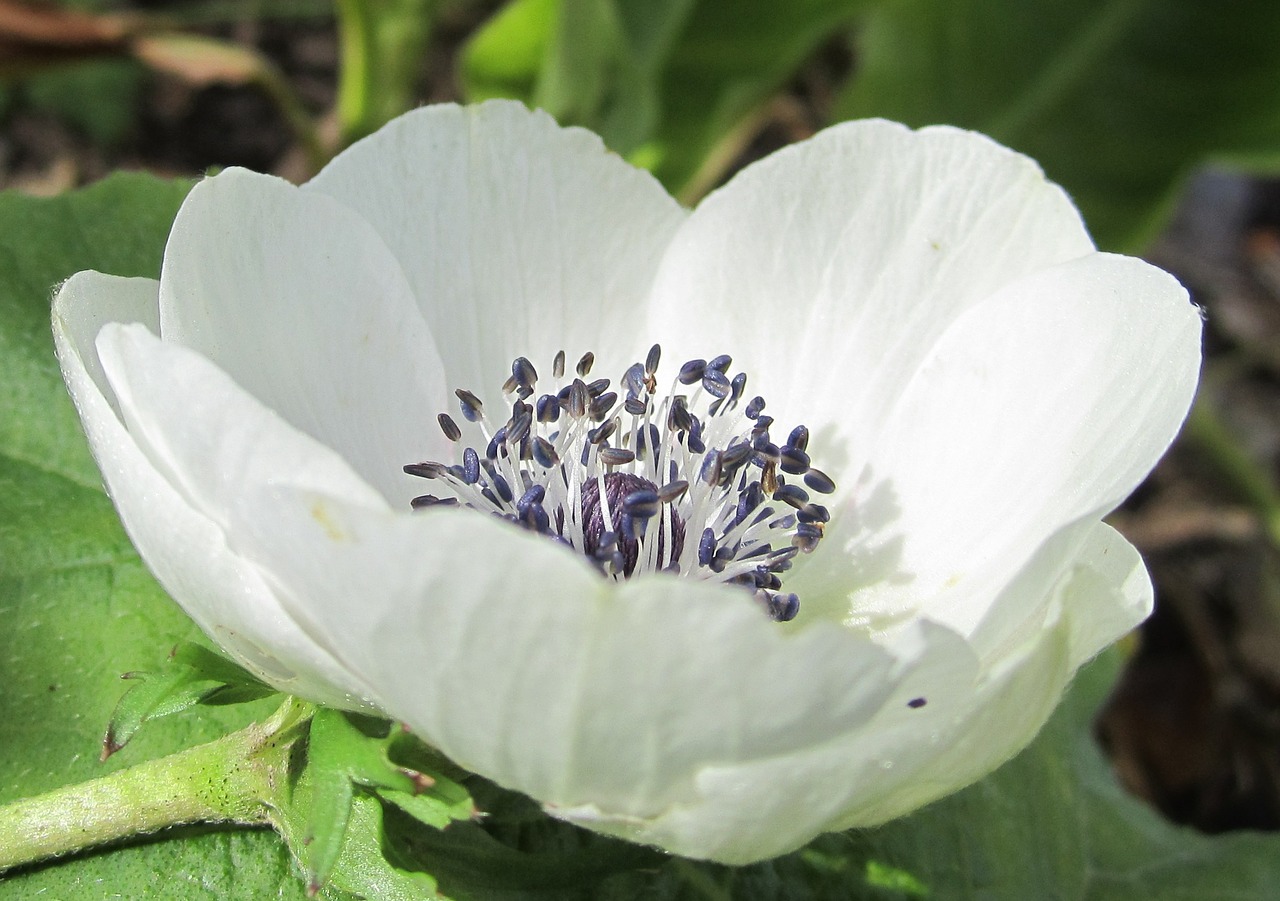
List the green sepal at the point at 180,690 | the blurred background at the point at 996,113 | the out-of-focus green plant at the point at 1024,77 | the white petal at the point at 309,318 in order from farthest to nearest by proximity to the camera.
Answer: the out-of-focus green plant at the point at 1024,77 < the blurred background at the point at 996,113 < the white petal at the point at 309,318 < the green sepal at the point at 180,690

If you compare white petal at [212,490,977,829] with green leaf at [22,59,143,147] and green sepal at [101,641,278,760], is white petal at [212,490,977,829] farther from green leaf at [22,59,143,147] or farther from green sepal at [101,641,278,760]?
green leaf at [22,59,143,147]

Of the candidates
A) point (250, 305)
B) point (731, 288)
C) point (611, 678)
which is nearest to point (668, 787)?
point (611, 678)

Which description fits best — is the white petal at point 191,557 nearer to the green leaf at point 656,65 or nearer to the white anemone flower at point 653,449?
the white anemone flower at point 653,449

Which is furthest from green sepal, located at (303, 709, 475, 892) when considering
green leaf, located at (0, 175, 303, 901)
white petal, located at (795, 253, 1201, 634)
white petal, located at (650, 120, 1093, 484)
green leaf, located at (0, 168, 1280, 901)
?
white petal, located at (650, 120, 1093, 484)

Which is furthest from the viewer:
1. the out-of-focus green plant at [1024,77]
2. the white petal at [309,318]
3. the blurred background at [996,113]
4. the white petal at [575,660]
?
the out-of-focus green plant at [1024,77]

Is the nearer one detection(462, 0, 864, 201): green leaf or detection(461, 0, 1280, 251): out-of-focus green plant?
detection(462, 0, 864, 201): green leaf

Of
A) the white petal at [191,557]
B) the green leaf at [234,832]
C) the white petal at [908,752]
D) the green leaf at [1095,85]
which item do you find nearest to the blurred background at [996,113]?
the green leaf at [1095,85]
